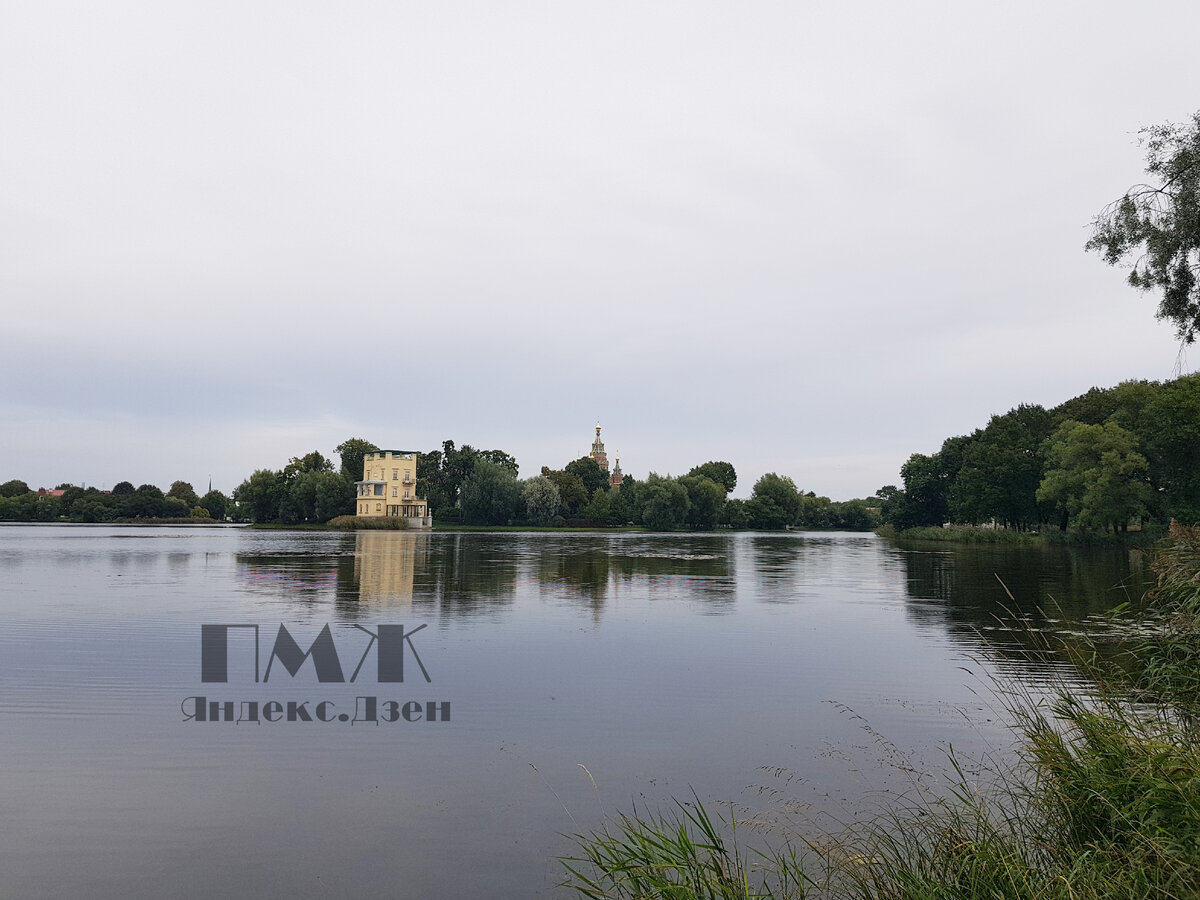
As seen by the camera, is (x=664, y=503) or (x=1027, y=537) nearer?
(x=1027, y=537)

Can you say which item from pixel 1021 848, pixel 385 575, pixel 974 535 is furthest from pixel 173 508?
pixel 1021 848

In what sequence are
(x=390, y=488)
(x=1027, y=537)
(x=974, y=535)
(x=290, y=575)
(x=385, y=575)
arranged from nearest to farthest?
(x=290, y=575) < (x=385, y=575) < (x=1027, y=537) < (x=974, y=535) < (x=390, y=488)

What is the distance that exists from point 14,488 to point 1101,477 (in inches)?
7279

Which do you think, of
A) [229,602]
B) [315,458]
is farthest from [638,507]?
[229,602]

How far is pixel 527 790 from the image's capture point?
22.6 ft

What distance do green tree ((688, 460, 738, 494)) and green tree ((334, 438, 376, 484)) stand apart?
2358 inches

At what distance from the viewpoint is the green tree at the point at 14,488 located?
144875 mm

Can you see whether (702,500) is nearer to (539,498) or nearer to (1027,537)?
(539,498)

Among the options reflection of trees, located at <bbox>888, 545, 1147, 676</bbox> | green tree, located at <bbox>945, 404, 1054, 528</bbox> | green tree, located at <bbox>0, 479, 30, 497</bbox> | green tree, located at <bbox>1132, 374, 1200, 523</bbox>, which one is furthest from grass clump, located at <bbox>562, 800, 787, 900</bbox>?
→ green tree, located at <bbox>0, 479, 30, 497</bbox>

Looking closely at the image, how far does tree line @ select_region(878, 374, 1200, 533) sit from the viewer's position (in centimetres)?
A: 4519

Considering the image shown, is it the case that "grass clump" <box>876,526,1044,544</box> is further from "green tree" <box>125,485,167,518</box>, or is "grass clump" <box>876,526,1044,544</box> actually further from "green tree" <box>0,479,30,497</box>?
"green tree" <box>0,479,30,497</box>

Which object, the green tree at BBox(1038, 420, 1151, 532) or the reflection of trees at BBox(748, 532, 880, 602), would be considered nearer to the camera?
the reflection of trees at BBox(748, 532, 880, 602)

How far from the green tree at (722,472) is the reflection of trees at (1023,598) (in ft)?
354

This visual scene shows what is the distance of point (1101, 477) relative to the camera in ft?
154
